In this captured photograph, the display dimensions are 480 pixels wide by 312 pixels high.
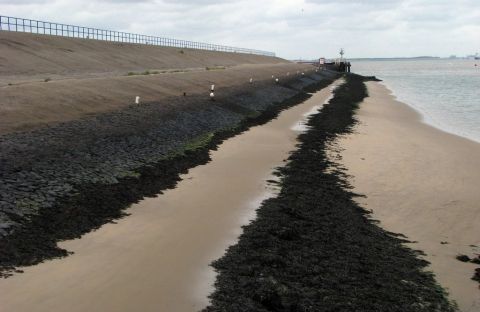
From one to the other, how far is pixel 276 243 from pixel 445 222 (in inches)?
185

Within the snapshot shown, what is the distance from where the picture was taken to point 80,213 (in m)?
10.0

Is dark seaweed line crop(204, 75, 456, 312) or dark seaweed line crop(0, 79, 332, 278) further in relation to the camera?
dark seaweed line crop(0, 79, 332, 278)

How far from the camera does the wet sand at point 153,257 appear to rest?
22.7ft

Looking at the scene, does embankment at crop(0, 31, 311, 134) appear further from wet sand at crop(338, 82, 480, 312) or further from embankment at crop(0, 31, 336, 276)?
wet sand at crop(338, 82, 480, 312)

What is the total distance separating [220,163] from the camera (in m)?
16.5

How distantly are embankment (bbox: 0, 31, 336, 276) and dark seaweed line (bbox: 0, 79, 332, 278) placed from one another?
18mm

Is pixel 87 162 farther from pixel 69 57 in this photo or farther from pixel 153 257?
pixel 69 57

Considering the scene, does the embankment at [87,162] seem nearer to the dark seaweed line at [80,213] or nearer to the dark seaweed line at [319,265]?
the dark seaweed line at [80,213]

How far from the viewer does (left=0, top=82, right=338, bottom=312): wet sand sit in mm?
6926

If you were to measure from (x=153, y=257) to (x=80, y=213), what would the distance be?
235 cm

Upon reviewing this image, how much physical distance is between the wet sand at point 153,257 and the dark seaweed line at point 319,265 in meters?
0.46

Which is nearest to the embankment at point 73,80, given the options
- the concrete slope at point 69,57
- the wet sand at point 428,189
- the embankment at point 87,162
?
the concrete slope at point 69,57

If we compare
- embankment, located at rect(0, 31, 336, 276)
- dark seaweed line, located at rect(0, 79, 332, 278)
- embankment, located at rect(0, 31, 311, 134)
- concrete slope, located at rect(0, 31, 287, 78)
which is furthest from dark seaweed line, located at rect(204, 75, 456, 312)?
concrete slope, located at rect(0, 31, 287, 78)

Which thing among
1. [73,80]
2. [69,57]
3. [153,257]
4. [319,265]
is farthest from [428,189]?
[69,57]
